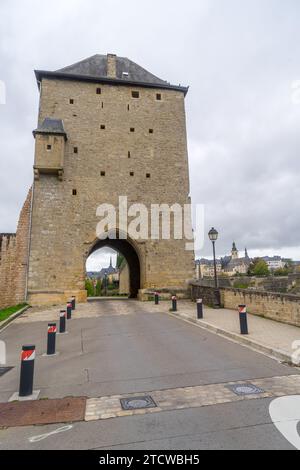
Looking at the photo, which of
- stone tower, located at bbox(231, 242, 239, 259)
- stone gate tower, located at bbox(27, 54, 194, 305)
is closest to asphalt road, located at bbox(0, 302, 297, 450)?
stone gate tower, located at bbox(27, 54, 194, 305)

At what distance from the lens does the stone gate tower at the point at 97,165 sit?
17.8 meters

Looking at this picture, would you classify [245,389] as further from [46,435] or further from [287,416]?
[46,435]

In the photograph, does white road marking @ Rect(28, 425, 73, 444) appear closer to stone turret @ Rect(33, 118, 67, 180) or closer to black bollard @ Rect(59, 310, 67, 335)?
black bollard @ Rect(59, 310, 67, 335)

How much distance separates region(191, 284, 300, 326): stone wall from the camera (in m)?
8.78

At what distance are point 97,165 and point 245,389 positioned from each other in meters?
17.4

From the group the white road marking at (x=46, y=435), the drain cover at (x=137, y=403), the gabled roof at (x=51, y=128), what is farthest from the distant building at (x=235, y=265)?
the white road marking at (x=46, y=435)

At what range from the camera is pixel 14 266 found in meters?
17.3

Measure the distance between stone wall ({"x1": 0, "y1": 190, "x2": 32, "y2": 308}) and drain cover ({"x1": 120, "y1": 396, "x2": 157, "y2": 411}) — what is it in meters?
14.5

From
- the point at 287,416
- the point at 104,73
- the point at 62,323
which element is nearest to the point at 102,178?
the point at 104,73

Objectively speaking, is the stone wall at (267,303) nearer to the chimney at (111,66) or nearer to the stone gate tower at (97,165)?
the stone gate tower at (97,165)

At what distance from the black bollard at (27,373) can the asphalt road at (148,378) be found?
9.1 inches

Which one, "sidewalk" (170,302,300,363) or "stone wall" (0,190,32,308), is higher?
"stone wall" (0,190,32,308)
